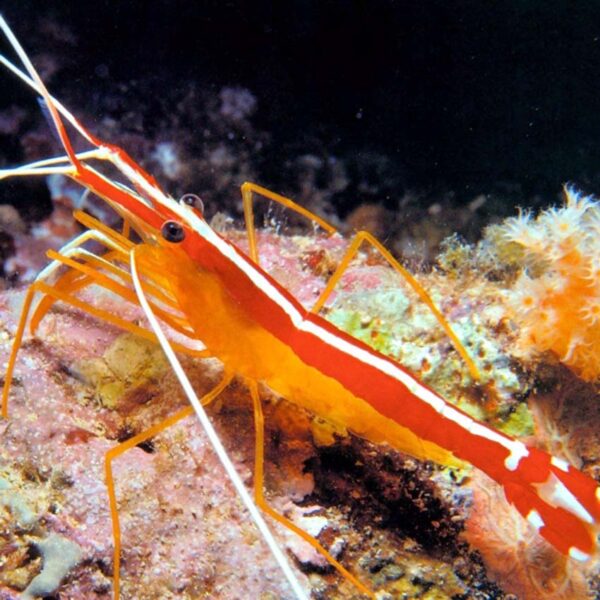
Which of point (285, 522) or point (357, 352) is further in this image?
A: point (357, 352)

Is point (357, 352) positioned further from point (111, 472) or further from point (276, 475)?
point (111, 472)

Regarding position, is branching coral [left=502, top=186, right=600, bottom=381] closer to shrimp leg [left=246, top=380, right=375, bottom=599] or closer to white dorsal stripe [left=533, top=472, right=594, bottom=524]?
white dorsal stripe [left=533, top=472, right=594, bottom=524]

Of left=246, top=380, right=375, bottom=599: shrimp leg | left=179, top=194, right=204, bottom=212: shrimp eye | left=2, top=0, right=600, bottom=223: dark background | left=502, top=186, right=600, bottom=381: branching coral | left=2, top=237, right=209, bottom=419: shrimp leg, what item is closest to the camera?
left=246, top=380, right=375, bottom=599: shrimp leg

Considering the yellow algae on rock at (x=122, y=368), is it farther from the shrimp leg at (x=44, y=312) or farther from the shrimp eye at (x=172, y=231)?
the shrimp eye at (x=172, y=231)

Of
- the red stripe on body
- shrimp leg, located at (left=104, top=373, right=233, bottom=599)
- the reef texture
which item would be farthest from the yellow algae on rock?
the red stripe on body

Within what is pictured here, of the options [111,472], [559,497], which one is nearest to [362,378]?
[559,497]

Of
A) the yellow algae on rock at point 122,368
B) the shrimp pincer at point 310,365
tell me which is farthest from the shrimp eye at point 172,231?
the yellow algae on rock at point 122,368
